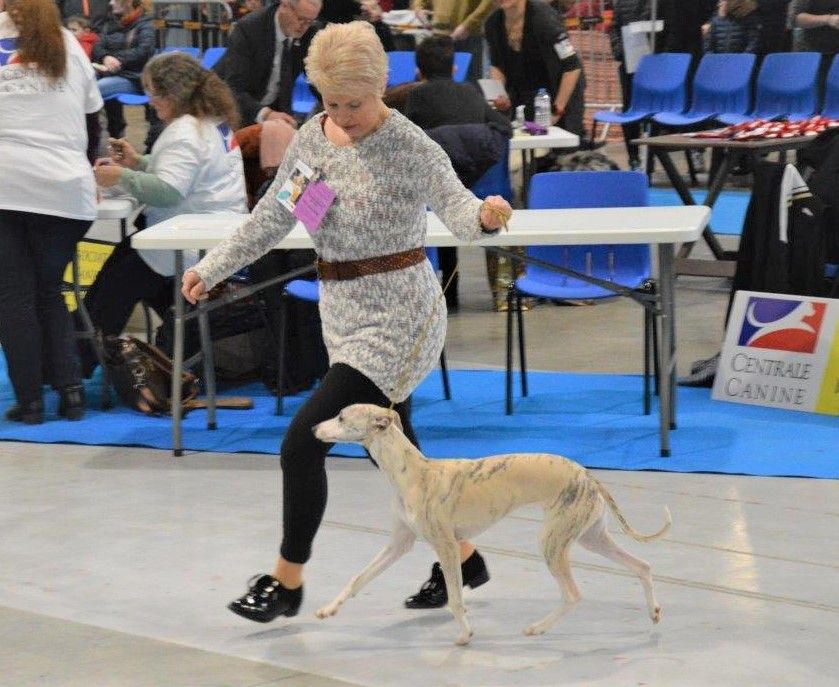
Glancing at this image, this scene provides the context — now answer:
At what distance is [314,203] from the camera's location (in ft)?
10.5

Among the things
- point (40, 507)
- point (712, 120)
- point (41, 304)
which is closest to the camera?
point (40, 507)

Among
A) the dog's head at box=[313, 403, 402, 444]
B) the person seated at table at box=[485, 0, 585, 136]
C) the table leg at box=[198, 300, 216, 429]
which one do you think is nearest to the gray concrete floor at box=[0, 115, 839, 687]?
the table leg at box=[198, 300, 216, 429]

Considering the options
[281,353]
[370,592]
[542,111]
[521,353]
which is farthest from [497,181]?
[370,592]

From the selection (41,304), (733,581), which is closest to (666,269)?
(733,581)

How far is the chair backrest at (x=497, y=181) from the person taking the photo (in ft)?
23.8

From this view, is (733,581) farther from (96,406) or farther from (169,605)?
(96,406)

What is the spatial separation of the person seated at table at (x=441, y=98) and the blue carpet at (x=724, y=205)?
251 centimetres

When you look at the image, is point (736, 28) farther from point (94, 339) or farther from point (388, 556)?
point (388, 556)

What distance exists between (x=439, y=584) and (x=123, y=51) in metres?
9.67

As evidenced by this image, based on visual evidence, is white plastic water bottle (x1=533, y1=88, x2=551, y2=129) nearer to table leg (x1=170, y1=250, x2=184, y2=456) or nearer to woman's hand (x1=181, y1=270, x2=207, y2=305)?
table leg (x1=170, y1=250, x2=184, y2=456)

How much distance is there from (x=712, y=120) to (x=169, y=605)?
765cm

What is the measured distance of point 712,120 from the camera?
34.4ft

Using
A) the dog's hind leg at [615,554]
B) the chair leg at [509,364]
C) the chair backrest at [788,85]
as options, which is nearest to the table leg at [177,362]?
the chair leg at [509,364]

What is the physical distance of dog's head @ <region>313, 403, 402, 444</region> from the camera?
123 inches
